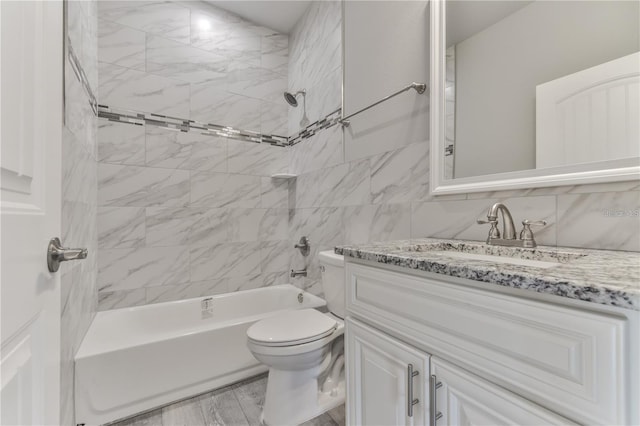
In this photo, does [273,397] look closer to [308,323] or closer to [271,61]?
[308,323]

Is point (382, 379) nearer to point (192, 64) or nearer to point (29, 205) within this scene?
point (29, 205)

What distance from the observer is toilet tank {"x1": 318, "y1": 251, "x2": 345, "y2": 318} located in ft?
5.40

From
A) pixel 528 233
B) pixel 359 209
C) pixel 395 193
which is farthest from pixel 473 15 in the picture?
pixel 359 209

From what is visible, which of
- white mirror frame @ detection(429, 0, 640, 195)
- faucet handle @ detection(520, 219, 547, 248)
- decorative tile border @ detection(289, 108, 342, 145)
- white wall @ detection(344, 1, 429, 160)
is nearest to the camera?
white mirror frame @ detection(429, 0, 640, 195)

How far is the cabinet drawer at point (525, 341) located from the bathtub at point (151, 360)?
125cm

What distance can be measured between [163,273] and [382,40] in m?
2.13

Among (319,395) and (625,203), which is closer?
(625,203)

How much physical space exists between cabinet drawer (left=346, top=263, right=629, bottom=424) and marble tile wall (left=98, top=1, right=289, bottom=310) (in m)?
1.81

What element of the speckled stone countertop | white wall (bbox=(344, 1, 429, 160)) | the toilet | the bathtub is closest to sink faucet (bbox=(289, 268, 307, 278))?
the bathtub

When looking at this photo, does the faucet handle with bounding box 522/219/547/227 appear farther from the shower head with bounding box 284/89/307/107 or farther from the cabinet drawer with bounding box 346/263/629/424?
the shower head with bounding box 284/89/307/107

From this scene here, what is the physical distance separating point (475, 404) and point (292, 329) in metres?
0.96

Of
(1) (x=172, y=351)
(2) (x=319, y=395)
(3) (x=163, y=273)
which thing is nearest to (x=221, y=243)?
(3) (x=163, y=273)

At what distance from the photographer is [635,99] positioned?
0.81m

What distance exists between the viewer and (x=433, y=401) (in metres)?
0.70
